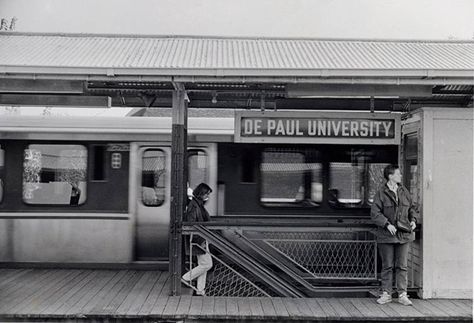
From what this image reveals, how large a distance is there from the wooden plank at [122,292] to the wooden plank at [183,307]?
2.54 feet

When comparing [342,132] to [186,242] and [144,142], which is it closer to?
[186,242]

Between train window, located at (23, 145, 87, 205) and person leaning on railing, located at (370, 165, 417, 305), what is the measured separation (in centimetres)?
500

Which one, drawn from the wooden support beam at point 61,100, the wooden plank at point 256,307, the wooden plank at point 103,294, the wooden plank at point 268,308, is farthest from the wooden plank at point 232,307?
the wooden support beam at point 61,100

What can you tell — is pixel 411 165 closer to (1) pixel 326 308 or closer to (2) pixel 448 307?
(2) pixel 448 307

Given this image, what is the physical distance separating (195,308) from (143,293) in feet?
3.70

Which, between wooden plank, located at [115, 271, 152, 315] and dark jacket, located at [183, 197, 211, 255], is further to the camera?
dark jacket, located at [183, 197, 211, 255]

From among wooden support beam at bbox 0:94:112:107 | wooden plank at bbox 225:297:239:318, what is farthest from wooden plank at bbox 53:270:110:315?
wooden support beam at bbox 0:94:112:107

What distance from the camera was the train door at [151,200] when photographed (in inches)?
352

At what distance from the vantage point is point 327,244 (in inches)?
345

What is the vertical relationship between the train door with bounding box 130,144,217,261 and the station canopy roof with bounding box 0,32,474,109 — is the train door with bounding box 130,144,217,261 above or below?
below

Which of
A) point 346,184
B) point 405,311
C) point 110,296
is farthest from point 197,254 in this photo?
point 346,184

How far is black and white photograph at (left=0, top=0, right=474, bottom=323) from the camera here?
20.6 ft

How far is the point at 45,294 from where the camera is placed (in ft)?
23.4

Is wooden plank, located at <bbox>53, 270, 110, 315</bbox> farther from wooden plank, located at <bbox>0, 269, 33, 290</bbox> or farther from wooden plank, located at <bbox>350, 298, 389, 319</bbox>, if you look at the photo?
wooden plank, located at <bbox>350, 298, 389, 319</bbox>
